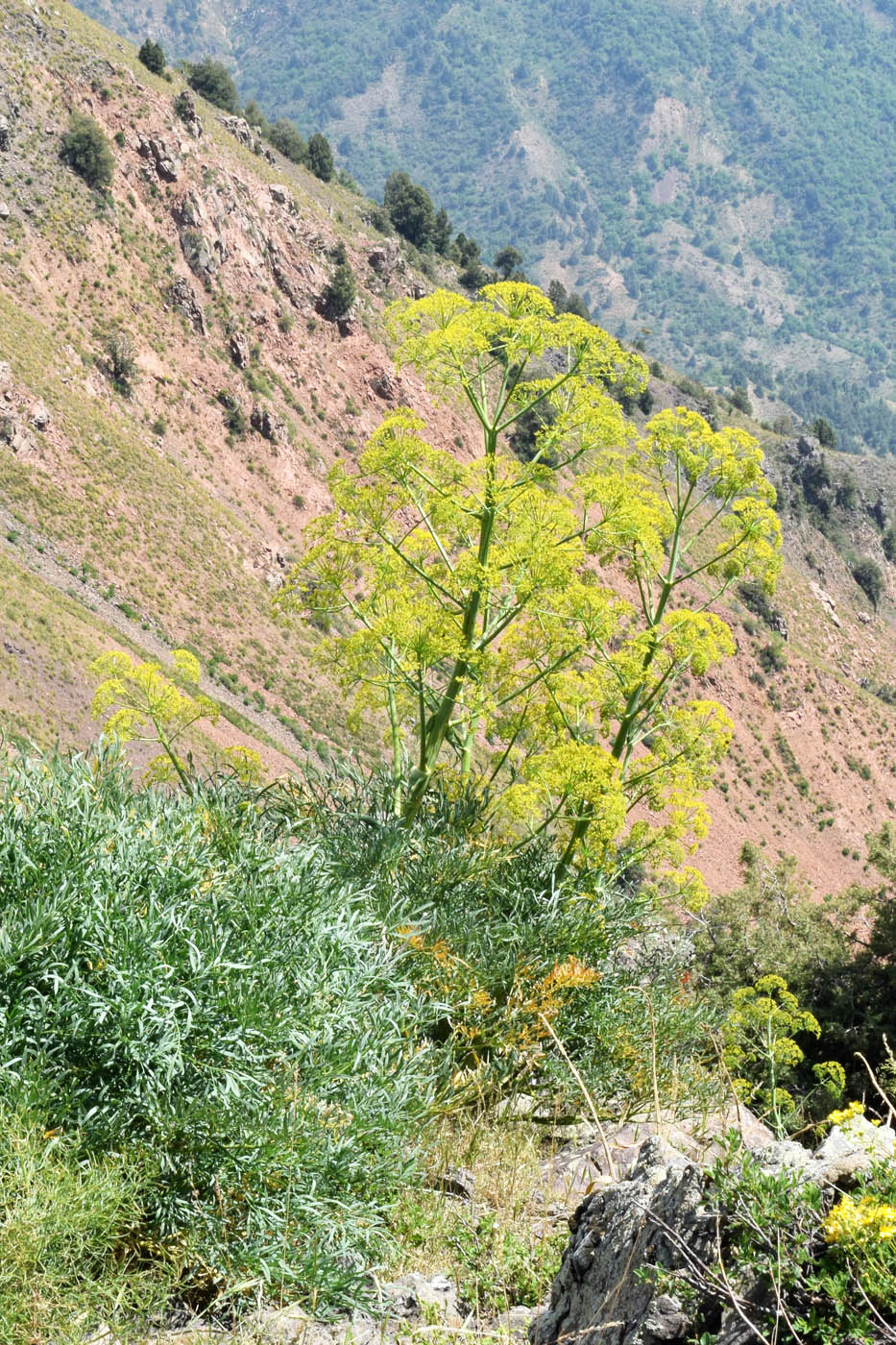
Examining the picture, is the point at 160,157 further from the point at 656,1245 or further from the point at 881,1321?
the point at 881,1321

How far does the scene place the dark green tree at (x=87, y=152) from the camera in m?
43.9

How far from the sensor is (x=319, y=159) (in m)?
64.4

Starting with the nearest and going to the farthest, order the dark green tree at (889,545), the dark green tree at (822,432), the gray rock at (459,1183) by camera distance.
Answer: the gray rock at (459,1183) < the dark green tree at (889,545) < the dark green tree at (822,432)

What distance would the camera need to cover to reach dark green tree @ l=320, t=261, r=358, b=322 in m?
51.9

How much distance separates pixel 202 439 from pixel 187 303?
6.69 metres

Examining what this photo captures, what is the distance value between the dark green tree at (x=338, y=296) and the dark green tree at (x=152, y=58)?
13.9 metres

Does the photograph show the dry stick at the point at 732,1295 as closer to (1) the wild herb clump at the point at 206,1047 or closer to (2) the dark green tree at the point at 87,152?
(1) the wild herb clump at the point at 206,1047

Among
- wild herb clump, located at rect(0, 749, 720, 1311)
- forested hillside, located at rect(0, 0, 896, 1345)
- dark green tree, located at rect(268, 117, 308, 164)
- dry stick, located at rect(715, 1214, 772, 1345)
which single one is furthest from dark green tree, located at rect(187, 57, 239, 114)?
dry stick, located at rect(715, 1214, 772, 1345)

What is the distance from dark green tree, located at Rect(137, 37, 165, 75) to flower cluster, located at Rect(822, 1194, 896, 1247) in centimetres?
6099

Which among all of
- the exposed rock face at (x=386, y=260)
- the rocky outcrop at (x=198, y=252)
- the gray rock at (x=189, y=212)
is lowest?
the rocky outcrop at (x=198, y=252)

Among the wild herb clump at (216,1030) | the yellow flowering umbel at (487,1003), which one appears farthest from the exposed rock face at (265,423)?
the yellow flowering umbel at (487,1003)

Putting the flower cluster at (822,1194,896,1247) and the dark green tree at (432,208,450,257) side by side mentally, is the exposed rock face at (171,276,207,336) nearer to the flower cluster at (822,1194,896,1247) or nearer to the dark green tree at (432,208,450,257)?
the dark green tree at (432,208,450,257)

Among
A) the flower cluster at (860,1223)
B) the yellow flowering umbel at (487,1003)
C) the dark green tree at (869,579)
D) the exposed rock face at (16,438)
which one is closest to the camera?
the flower cluster at (860,1223)

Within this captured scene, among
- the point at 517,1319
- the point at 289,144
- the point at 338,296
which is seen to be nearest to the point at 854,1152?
the point at 517,1319
